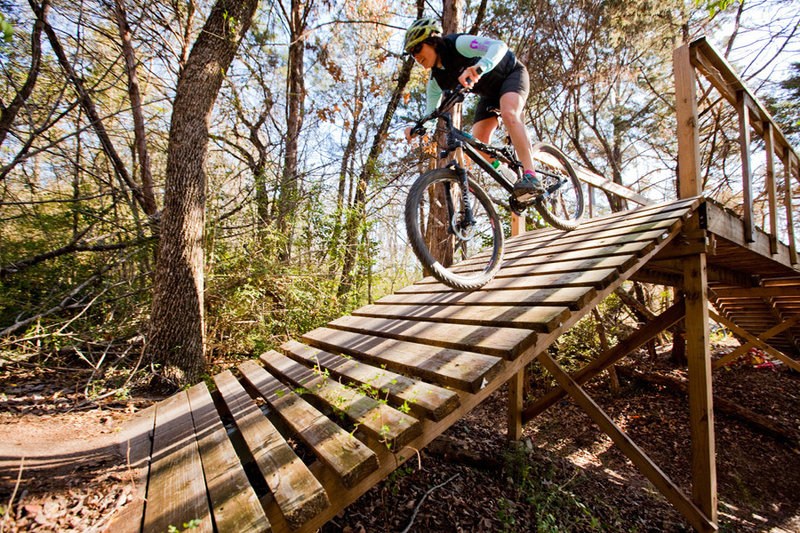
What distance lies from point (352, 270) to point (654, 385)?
5894 mm

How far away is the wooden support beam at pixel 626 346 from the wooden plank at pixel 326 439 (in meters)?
2.96

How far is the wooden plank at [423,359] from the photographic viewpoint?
4.82 feet

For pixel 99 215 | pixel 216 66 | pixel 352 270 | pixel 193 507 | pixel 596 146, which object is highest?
pixel 596 146

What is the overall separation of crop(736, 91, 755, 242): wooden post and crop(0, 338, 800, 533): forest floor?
9.43 feet

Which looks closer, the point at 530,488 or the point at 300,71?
the point at 530,488

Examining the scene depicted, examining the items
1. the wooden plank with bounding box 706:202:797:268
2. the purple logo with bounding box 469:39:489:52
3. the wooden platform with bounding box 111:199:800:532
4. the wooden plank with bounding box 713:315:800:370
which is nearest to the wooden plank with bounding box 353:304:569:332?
the wooden platform with bounding box 111:199:800:532

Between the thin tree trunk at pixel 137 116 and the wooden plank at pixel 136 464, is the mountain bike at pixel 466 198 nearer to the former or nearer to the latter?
the wooden plank at pixel 136 464

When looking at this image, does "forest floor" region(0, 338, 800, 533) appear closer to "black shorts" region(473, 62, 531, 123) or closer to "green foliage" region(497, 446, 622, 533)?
"green foliage" region(497, 446, 622, 533)

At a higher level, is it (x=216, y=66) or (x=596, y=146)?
(x=596, y=146)

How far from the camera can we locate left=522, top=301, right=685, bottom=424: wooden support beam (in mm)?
3041

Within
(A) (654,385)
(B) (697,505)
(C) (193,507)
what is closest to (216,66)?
(C) (193,507)

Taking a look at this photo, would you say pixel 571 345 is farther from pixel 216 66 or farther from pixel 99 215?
pixel 99 215

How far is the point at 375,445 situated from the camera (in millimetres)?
1319

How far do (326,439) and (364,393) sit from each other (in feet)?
1.21
